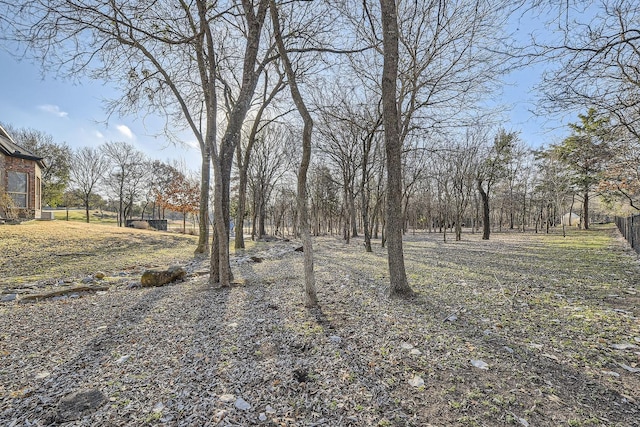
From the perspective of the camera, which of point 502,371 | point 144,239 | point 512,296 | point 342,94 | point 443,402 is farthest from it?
point 144,239

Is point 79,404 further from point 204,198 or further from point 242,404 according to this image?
point 204,198

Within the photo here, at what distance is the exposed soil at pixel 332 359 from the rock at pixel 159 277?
123cm

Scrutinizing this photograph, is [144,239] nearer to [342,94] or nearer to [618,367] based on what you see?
[342,94]

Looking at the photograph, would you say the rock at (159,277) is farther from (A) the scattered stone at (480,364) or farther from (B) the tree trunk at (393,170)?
(A) the scattered stone at (480,364)

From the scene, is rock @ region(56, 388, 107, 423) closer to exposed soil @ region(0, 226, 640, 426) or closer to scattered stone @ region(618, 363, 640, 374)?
exposed soil @ region(0, 226, 640, 426)

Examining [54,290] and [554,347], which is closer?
[554,347]

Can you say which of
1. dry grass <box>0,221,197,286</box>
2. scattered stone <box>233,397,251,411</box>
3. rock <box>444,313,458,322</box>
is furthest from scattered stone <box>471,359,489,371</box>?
dry grass <box>0,221,197,286</box>

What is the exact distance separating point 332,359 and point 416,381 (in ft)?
2.45

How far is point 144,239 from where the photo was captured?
14.9 metres

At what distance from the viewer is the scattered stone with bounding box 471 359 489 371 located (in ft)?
8.06

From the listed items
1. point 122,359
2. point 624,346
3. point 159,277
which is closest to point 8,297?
point 159,277

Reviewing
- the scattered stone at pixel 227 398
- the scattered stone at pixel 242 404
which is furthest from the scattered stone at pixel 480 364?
the scattered stone at pixel 227 398

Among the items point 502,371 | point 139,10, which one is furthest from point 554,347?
point 139,10

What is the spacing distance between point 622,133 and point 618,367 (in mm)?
6998
